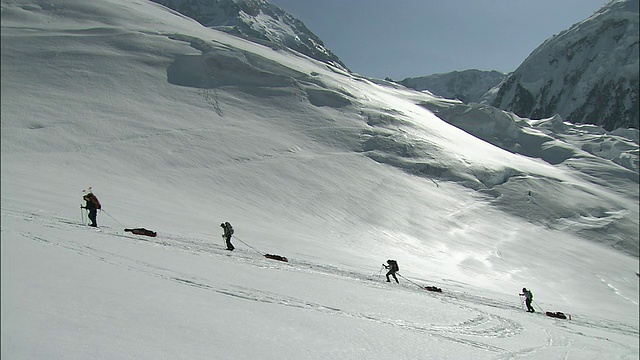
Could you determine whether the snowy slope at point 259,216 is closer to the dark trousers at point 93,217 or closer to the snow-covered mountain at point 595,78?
the dark trousers at point 93,217

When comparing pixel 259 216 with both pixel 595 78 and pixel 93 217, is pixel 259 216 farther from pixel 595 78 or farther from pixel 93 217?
pixel 595 78

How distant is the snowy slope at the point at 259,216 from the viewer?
20.7ft

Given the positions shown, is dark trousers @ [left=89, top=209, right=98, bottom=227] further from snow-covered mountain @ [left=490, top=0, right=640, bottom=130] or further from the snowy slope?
snow-covered mountain @ [left=490, top=0, right=640, bottom=130]

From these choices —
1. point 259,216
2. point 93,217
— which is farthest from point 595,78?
point 93,217

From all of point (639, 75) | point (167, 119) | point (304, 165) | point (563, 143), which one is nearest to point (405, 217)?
point (304, 165)

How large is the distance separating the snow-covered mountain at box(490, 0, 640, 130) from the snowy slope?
362 ft

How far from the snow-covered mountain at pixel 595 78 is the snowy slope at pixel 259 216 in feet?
362

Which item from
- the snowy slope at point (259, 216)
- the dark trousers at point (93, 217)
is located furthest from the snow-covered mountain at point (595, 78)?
the dark trousers at point (93, 217)

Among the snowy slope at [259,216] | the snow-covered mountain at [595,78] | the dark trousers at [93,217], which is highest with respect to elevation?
the snow-covered mountain at [595,78]

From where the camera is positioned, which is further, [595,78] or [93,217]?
[595,78]

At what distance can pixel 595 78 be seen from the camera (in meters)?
177

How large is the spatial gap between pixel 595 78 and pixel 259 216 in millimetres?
190134

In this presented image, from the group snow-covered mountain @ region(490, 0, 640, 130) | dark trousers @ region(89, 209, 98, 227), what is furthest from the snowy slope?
snow-covered mountain @ region(490, 0, 640, 130)

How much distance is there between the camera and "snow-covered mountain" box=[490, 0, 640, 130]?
167250mm
